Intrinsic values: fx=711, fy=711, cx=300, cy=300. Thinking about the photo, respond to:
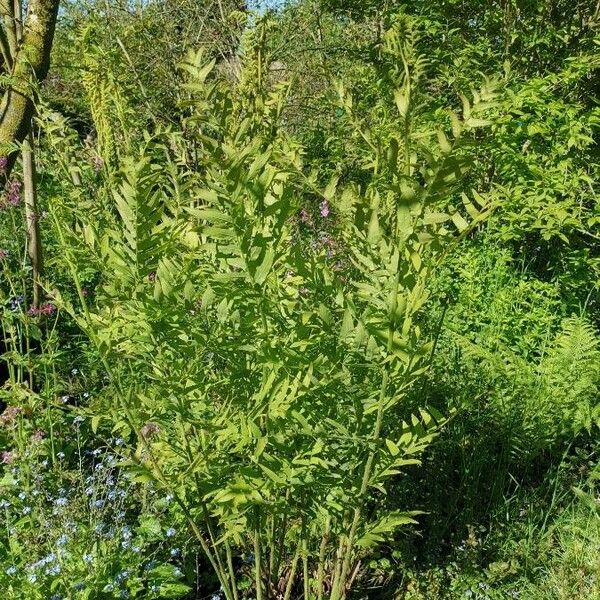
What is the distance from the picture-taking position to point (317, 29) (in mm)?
7199

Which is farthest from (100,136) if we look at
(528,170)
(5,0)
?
(528,170)

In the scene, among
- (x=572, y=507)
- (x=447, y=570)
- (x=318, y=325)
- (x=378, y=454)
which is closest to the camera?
(x=318, y=325)

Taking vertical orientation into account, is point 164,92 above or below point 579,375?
above

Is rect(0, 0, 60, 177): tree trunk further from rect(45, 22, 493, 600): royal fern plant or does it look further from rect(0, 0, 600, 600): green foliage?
rect(45, 22, 493, 600): royal fern plant

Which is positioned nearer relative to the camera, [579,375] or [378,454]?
[378,454]

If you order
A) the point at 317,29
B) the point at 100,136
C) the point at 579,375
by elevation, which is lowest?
Answer: the point at 579,375

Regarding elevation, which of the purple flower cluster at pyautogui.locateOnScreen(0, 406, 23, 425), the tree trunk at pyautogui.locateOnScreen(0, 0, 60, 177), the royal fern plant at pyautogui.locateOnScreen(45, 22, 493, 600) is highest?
the tree trunk at pyautogui.locateOnScreen(0, 0, 60, 177)

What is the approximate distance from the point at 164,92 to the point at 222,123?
5.05 meters

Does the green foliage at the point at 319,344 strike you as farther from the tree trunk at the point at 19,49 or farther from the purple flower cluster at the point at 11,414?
the tree trunk at the point at 19,49

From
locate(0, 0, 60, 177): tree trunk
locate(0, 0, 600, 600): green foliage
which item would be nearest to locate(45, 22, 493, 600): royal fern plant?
locate(0, 0, 600, 600): green foliage

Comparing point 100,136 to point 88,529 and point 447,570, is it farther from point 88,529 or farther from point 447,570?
point 447,570

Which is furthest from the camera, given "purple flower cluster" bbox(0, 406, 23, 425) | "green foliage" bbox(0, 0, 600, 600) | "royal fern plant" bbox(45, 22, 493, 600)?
"purple flower cluster" bbox(0, 406, 23, 425)

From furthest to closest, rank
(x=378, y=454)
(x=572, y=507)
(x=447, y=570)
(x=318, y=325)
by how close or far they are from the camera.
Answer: (x=572, y=507) → (x=447, y=570) → (x=378, y=454) → (x=318, y=325)

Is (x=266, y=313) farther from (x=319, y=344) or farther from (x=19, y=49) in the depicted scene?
(x=19, y=49)
